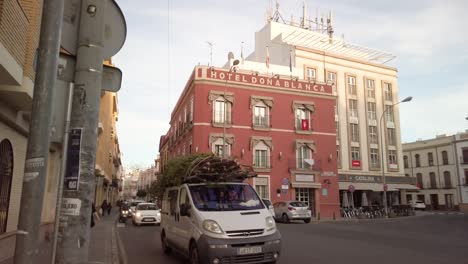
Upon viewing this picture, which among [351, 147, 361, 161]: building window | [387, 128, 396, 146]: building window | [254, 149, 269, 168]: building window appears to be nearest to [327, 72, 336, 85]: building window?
[351, 147, 361, 161]: building window

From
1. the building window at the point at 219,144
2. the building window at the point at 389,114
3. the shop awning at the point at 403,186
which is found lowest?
the shop awning at the point at 403,186

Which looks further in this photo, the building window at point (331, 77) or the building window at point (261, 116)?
the building window at point (331, 77)

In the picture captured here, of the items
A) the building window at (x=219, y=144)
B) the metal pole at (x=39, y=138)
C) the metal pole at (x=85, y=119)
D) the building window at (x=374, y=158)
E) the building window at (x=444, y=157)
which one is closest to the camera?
the metal pole at (x=39, y=138)

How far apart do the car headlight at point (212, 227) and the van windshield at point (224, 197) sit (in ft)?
2.02

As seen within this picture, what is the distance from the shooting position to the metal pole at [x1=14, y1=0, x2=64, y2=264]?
2.83 meters

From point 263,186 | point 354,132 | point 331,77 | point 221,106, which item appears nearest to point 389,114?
point 354,132

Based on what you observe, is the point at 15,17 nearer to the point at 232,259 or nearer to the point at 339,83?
the point at 232,259

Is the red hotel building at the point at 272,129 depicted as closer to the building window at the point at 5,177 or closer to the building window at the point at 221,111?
the building window at the point at 221,111

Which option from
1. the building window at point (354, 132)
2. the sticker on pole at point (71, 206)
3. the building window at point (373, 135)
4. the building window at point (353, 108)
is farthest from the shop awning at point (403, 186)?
the sticker on pole at point (71, 206)

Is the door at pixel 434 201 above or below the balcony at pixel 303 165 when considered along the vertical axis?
below

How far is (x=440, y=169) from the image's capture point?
59094 mm

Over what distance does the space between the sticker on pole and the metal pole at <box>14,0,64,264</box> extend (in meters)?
0.26

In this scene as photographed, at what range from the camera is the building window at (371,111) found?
47906 millimetres

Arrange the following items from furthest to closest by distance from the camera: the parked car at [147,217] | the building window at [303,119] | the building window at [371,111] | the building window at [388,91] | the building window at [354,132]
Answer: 1. the building window at [388,91]
2. the building window at [371,111]
3. the building window at [354,132]
4. the building window at [303,119]
5. the parked car at [147,217]
